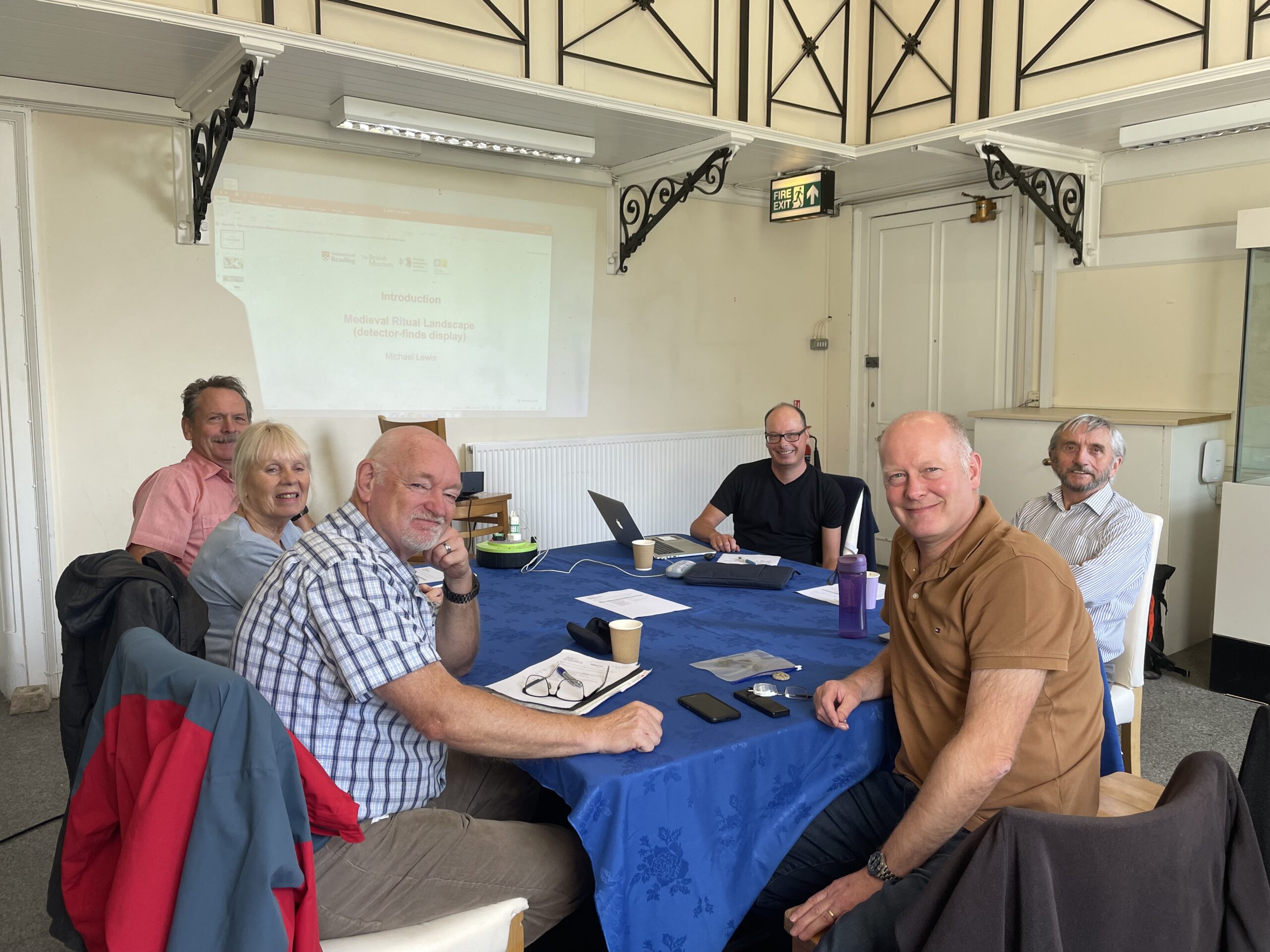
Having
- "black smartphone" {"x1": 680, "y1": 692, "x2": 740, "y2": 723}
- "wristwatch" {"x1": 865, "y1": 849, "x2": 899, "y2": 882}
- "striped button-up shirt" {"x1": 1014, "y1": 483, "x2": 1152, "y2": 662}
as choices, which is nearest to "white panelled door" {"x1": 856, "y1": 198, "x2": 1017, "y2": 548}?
"striped button-up shirt" {"x1": 1014, "y1": 483, "x2": 1152, "y2": 662}

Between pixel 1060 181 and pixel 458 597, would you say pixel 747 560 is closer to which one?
pixel 458 597

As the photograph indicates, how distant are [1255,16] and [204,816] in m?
4.91

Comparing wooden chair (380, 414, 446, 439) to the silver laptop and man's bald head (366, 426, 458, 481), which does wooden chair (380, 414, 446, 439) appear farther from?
man's bald head (366, 426, 458, 481)

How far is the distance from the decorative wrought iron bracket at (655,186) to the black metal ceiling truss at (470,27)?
3.71 ft

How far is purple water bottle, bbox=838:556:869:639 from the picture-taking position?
234cm

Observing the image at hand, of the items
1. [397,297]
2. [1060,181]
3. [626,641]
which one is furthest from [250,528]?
[1060,181]

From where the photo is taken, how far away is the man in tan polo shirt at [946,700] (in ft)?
5.40

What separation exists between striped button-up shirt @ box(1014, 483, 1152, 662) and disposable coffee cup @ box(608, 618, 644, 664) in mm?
1257

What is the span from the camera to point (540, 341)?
5.63 meters

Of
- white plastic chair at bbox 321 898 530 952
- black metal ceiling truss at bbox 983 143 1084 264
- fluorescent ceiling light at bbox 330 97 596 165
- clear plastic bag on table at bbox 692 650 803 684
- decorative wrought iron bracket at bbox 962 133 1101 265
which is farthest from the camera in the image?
black metal ceiling truss at bbox 983 143 1084 264

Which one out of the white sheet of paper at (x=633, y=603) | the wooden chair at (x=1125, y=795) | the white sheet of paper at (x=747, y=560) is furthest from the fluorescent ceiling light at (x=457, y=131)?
the wooden chair at (x=1125, y=795)

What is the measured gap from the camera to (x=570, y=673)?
2.06m

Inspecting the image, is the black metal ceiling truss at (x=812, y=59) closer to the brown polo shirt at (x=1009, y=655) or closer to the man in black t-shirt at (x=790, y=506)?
the man in black t-shirt at (x=790, y=506)

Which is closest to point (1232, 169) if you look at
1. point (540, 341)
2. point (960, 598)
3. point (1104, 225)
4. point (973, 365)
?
point (1104, 225)
